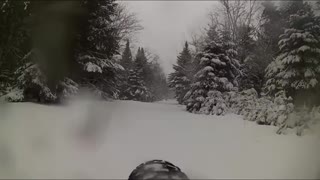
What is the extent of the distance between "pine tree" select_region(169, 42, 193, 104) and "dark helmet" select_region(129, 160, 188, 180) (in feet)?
2.11

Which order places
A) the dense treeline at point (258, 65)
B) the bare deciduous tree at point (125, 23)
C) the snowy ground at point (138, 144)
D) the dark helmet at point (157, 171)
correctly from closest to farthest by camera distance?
the dark helmet at point (157, 171) < the snowy ground at point (138, 144) < the dense treeline at point (258, 65) < the bare deciduous tree at point (125, 23)

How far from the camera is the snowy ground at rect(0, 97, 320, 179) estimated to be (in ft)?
11.6

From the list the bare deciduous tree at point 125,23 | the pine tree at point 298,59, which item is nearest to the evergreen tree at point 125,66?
the bare deciduous tree at point 125,23

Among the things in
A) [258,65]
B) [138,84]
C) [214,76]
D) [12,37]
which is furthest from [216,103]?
[12,37]

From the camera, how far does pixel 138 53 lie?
12.5 feet

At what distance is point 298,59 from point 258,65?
404 millimetres

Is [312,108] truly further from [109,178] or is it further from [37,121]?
[37,121]

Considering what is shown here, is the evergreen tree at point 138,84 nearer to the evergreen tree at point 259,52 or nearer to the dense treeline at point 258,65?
the dense treeline at point 258,65

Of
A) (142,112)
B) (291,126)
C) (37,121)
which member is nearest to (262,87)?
(291,126)

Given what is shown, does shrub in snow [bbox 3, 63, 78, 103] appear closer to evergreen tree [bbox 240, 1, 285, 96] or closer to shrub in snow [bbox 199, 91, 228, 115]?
shrub in snow [bbox 199, 91, 228, 115]

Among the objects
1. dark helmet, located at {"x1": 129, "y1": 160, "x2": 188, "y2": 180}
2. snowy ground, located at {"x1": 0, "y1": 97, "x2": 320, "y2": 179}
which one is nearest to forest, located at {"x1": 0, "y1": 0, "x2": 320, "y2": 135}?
snowy ground, located at {"x1": 0, "y1": 97, "x2": 320, "y2": 179}

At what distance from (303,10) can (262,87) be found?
86cm

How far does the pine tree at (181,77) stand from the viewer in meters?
3.73

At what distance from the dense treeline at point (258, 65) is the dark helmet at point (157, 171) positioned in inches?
24.6
